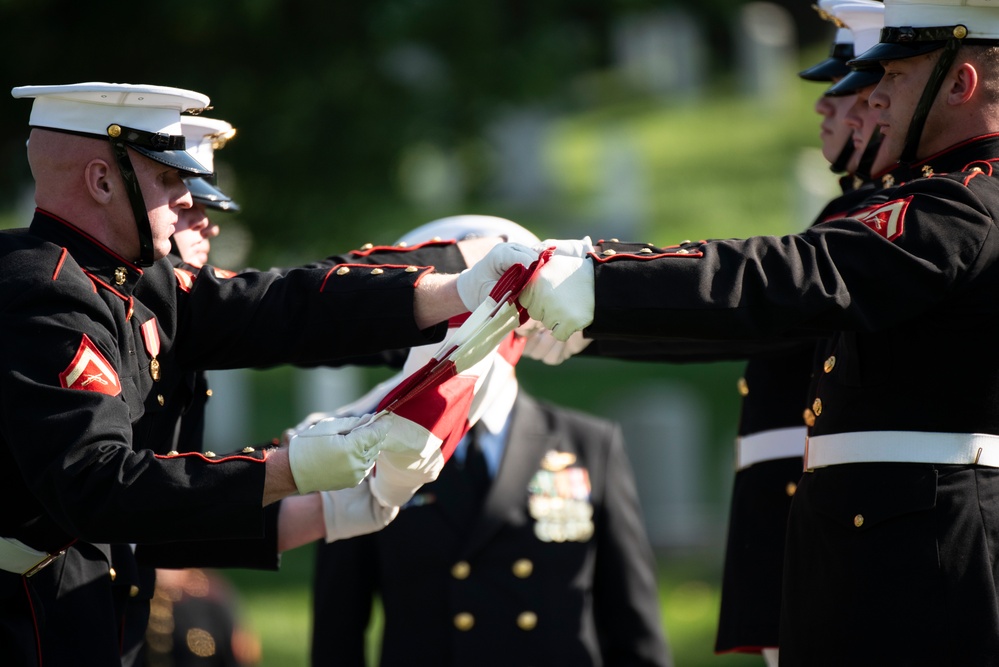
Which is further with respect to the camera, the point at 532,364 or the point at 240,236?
the point at 532,364

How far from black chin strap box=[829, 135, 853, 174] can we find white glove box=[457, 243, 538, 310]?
1521mm

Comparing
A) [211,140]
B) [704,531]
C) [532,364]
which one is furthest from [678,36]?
[211,140]

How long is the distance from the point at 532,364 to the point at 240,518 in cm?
1173

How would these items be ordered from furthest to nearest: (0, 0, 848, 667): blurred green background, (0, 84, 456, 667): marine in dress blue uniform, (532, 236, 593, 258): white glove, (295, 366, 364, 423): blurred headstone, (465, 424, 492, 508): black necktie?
1. (295, 366, 364, 423): blurred headstone
2. (0, 0, 848, 667): blurred green background
3. (465, 424, 492, 508): black necktie
4. (532, 236, 593, 258): white glove
5. (0, 84, 456, 667): marine in dress blue uniform

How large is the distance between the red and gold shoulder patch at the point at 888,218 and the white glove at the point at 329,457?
1.31 metres

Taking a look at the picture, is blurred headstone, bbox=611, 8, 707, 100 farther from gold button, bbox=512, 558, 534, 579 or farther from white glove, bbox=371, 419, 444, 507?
white glove, bbox=371, 419, 444, 507

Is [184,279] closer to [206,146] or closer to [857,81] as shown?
[206,146]

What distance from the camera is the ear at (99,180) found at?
3568mm

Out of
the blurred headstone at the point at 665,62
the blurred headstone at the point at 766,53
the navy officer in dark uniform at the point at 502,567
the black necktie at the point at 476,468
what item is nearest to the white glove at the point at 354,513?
the navy officer in dark uniform at the point at 502,567

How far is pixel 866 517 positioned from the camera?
347 centimetres

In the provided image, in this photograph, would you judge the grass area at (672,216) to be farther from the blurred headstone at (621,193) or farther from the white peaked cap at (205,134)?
the white peaked cap at (205,134)

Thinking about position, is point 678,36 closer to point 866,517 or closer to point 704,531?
point 704,531

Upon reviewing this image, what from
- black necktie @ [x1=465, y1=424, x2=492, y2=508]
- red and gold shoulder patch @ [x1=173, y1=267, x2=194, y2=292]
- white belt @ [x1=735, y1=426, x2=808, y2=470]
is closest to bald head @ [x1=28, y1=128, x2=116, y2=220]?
red and gold shoulder patch @ [x1=173, y1=267, x2=194, y2=292]

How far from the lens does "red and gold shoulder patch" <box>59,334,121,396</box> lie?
128 inches
